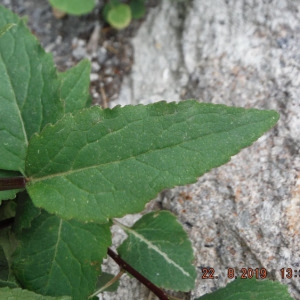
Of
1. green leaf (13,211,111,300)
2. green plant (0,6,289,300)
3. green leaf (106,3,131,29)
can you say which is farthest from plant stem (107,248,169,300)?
green leaf (106,3,131,29)

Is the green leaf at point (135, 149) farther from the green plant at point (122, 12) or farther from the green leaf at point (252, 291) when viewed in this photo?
the green plant at point (122, 12)

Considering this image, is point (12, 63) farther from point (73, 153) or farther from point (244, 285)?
point (244, 285)

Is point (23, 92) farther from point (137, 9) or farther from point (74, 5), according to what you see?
point (137, 9)

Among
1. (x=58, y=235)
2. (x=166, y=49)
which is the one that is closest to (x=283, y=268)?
(x=58, y=235)

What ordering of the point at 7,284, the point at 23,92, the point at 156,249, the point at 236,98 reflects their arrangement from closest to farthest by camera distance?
the point at 7,284, the point at 23,92, the point at 156,249, the point at 236,98

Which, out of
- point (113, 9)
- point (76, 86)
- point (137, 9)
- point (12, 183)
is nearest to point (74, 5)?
point (113, 9)

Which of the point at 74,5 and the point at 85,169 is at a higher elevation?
the point at 74,5

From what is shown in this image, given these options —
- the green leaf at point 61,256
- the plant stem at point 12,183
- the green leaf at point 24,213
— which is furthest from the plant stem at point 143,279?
the plant stem at point 12,183
